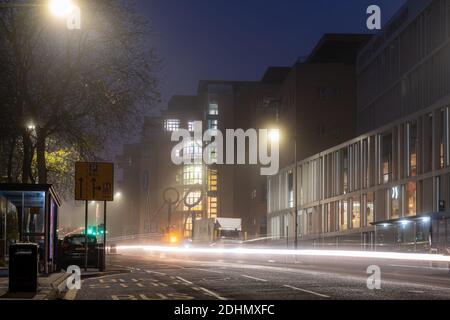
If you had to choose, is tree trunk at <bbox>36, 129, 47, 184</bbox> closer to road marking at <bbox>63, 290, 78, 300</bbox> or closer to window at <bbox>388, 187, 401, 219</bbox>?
road marking at <bbox>63, 290, 78, 300</bbox>

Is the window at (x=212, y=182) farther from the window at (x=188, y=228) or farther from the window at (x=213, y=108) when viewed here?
the window at (x=188, y=228)

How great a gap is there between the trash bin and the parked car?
19.2m

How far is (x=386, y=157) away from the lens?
76500 mm

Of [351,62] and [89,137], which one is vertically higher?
[351,62]

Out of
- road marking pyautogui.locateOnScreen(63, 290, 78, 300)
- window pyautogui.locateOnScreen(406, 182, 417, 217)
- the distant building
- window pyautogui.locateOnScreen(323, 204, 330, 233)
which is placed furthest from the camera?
the distant building

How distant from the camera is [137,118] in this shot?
1638 inches

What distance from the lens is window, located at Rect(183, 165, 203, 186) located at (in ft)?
605

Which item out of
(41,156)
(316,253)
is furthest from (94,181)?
(316,253)

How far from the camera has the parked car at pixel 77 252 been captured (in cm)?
3994

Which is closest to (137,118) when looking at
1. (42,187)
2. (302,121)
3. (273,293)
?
(42,187)

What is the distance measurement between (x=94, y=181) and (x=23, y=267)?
521 inches

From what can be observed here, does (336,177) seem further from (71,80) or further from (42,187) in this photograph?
(42,187)

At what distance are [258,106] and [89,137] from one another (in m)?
104

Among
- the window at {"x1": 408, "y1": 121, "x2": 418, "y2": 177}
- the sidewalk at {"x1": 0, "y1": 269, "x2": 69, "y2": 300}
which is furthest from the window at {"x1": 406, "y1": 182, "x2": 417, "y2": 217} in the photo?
the sidewalk at {"x1": 0, "y1": 269, "x2": 69, "y2": 300}
